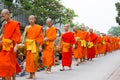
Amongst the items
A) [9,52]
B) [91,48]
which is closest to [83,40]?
[91,48]

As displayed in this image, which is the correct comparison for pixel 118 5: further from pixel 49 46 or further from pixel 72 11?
pixel 49 46

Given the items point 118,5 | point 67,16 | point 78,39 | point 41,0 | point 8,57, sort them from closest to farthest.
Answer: point 8,57, point 78,39, point 41,0, point 67,16, point 118,5

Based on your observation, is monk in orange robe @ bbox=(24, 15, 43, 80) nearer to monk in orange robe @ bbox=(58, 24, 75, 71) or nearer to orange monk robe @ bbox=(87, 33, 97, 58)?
monk in orange robe @ bbox=(58, 24, 75, 71)

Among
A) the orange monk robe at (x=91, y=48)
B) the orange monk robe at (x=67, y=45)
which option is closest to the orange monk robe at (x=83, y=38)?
the orange monk robe at (x=91, y=48)

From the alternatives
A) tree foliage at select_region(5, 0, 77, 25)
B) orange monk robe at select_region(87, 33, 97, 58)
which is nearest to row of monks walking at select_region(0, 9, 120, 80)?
orange monk robe at select_region(87, 33, 97, 58)

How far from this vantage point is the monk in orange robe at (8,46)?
10453mm

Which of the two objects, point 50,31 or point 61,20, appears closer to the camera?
point 50,31

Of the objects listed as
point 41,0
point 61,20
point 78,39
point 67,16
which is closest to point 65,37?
point 78,39

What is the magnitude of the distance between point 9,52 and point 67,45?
317 inches

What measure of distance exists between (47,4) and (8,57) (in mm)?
46072

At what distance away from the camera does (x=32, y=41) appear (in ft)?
44.7

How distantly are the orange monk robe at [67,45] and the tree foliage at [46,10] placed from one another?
26.3 metres

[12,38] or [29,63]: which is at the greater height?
[12,38]

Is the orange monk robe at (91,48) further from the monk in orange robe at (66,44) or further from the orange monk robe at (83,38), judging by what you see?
the monk in orange robe at (66,44)
